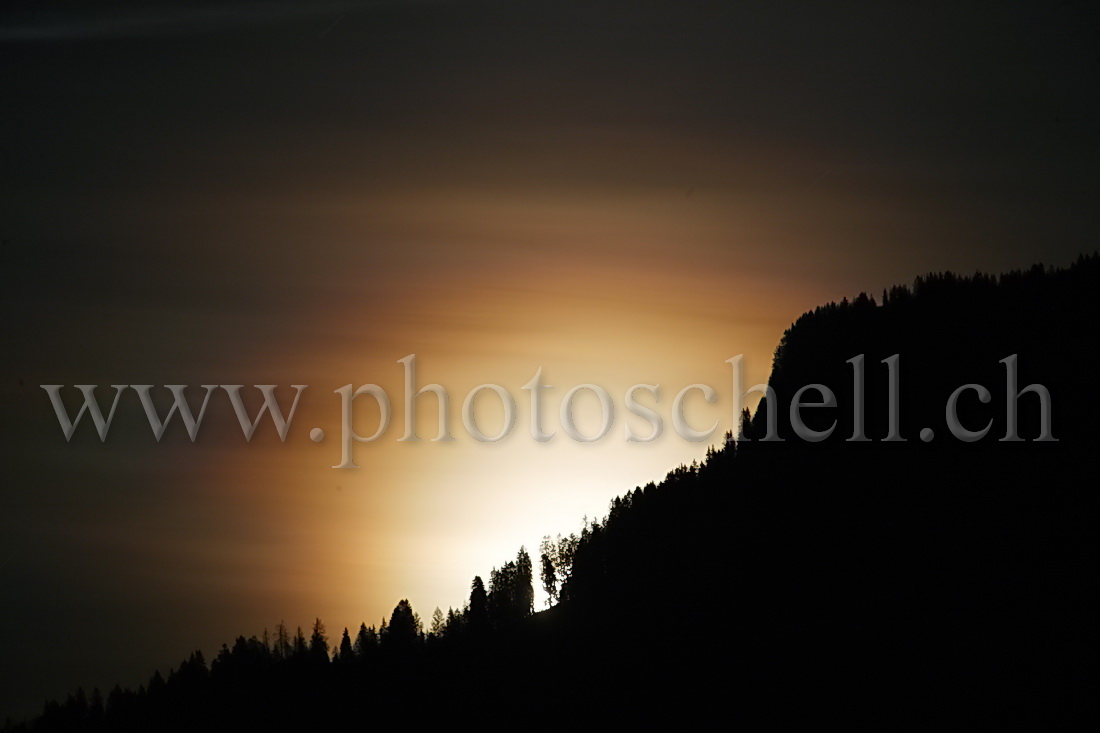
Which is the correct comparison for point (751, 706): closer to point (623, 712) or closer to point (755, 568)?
point (623, 712)

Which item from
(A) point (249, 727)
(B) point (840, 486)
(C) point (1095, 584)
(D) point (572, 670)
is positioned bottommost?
(A) point (249, 727)

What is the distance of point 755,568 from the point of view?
120938mm

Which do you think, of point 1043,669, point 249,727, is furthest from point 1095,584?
point 249,727

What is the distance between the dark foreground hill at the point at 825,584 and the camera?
96750 mm

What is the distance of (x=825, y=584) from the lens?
113 meters

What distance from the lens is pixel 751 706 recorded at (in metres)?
97.4

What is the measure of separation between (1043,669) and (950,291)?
6050 centimetres

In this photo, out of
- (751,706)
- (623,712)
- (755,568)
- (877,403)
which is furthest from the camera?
(877,403)

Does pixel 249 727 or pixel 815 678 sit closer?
pixel 815 678

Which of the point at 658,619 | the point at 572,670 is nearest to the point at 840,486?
the point at 658,619

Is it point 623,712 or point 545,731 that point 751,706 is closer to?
point 623,712

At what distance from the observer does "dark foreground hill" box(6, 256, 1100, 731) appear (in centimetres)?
9675

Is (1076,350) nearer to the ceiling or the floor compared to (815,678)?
nearer to the ceiling

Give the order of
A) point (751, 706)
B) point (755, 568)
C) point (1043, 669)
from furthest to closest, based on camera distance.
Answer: point (755, 568) → point (751, 706) → point (1043, 669)
